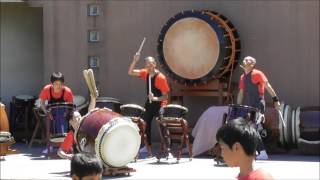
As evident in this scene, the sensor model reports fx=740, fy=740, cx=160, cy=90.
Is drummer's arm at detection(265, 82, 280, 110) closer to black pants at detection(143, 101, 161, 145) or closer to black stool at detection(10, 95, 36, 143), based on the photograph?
black pants at detection(143, 101, 161, 145)

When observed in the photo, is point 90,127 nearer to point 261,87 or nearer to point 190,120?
point 261,87

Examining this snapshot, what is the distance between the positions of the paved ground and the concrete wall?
3695mm

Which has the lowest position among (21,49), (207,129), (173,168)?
(173,168)

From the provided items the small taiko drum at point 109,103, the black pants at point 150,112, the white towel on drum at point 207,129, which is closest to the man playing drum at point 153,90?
the black pants at point 150,112

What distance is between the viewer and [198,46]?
1220cm

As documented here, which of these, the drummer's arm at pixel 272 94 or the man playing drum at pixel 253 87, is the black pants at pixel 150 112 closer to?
the man playing drum at pixel 253 87

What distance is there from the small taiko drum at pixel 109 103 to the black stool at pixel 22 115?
6.41ft

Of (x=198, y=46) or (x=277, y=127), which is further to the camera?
(x=198, y=46)

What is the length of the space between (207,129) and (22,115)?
442 cm

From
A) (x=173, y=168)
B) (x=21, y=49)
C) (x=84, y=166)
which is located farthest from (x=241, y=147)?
(x=21, y=49)

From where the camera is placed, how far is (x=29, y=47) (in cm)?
1520

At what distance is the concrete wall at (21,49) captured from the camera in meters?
15.2

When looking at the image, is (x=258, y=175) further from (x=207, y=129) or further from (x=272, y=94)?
(x=207, y=129)

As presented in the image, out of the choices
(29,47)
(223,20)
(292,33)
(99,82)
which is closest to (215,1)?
(223,20)
